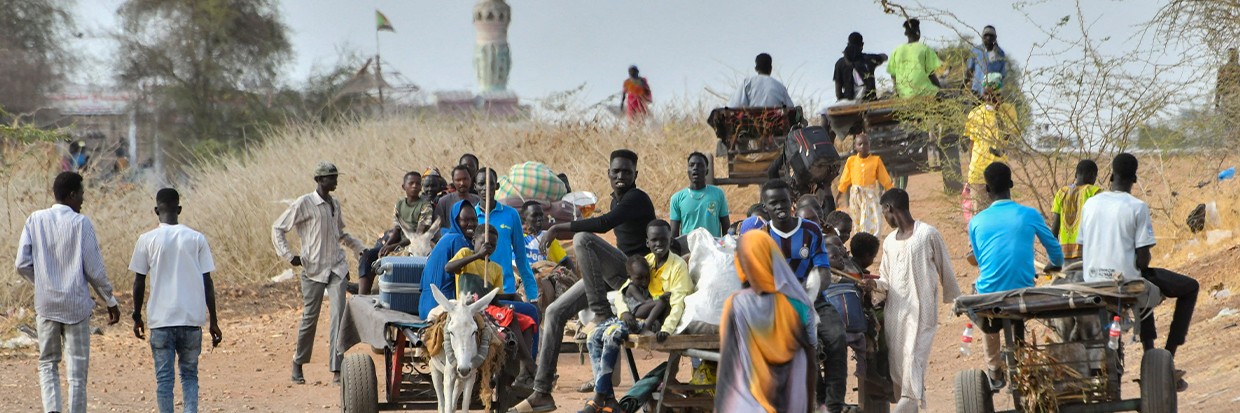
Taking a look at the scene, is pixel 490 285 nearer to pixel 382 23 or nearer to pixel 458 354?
pixel 458 354

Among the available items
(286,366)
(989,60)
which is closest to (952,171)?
(989,60)

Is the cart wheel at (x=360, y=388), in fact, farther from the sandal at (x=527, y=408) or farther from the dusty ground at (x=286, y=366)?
the dusty ground at (x=286, y=366)

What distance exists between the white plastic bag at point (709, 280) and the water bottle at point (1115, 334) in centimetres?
207

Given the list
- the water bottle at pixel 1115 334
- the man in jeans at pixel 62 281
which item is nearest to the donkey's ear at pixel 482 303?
the man in jeans at pixel 62 281

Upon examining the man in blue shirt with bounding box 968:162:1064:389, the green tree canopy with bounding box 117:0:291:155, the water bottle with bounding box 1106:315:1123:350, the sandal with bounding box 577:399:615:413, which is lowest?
the sandal with bounding box 577:399:615:413

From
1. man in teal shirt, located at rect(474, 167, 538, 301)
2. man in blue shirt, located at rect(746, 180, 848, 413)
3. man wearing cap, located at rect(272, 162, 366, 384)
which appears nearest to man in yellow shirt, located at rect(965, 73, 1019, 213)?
man wearing cap, located at rect(272, 162, 366, 384)

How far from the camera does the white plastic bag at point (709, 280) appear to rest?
968 cm

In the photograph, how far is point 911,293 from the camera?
10.9m

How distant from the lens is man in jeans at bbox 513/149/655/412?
10727 mm

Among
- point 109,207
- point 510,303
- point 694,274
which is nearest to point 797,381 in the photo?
point 694,274

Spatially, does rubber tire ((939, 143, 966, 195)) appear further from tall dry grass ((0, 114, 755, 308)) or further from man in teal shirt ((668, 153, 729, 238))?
man in teal shirt ((668, 153, 729, 238))

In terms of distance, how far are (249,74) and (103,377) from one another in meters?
25.6

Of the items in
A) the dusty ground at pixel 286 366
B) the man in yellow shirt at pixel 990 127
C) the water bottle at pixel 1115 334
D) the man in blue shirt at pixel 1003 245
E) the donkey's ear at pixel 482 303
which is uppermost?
the man in yellow shirt at pixel 990 127

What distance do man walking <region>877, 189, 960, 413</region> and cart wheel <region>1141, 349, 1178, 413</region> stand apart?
1.59 meters
